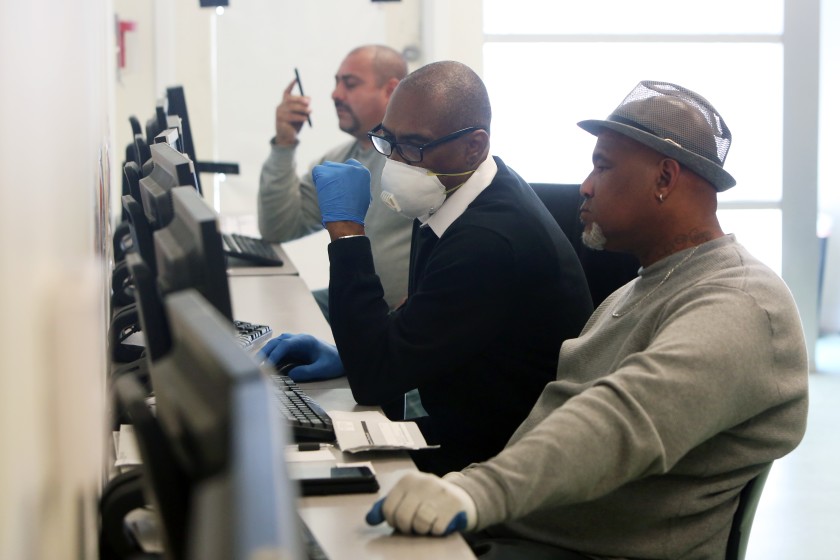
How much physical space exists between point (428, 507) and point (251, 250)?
2415 mm

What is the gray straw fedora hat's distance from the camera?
151 cm

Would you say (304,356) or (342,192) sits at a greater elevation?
(342,192)

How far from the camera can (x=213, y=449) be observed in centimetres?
46

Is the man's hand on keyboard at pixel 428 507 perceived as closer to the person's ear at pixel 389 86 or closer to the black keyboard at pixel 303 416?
the black keyboard at pixel 303 416

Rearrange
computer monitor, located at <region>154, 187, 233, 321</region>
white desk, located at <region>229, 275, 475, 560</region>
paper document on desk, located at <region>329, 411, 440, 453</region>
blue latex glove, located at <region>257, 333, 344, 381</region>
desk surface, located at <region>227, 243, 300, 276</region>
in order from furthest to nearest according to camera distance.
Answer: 1. desk surface, located at <region>227, 243, 300, 276</region>
2. blue latex glove, located at <region>257, 333, 344, 381</region>
3. paper document on desk, located at <region>329, 411, 440, 453</region>
4. white desk, located at <region>229, 275, 475, 560</region>
5. computer monitor, located at <region>154, 187, 233, 321</region>

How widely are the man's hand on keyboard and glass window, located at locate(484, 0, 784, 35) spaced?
12.2 feet

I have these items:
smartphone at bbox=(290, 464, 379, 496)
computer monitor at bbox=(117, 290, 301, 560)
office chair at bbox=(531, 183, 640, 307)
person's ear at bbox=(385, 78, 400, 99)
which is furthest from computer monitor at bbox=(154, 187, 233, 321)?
person's ear at bbox=(385, 78, 400, 99)

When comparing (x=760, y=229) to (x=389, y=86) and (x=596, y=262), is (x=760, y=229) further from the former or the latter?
(x=596, y=262)

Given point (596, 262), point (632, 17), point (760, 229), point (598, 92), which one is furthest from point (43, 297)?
point (760, 229)

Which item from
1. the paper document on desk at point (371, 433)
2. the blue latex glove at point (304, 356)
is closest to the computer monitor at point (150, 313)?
the paper document on desk at point (371, 433)

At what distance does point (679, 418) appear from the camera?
1.21 metres

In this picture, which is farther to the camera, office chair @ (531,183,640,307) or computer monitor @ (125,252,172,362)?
office chair @ (531,183,640,307)

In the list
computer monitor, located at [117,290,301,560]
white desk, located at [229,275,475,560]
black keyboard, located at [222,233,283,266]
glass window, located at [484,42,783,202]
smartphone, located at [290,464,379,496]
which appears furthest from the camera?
glass window, located at [484,42,783,202]

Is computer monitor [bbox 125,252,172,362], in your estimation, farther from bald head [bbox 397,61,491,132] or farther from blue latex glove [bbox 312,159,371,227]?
bald head [bbox 397,61,491,132]
